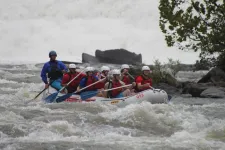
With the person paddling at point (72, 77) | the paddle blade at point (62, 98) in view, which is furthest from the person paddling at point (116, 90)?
the person paddling at point (72, 77)

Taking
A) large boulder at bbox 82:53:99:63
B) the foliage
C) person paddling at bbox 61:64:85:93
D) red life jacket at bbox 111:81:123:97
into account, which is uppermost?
the foliage

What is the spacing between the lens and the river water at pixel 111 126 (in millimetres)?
8914

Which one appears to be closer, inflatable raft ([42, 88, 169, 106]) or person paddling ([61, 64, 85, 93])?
inflatable raft ([42, 88, 169, 106])

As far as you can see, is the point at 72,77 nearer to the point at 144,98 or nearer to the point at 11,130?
the point at 144,98

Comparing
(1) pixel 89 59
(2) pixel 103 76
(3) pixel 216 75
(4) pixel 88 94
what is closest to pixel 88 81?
(4) pixel 88 94

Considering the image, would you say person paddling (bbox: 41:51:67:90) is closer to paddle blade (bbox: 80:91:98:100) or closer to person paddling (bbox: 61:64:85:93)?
person paddling (bbox: 61:64:85:93)

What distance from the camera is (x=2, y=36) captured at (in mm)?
37781

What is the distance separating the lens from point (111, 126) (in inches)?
411

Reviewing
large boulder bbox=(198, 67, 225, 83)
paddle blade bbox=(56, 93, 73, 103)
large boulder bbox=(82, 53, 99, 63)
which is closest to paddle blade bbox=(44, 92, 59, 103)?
paddle blade bbox=(56, 93, 73, 103)

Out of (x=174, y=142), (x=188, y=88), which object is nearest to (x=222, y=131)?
(x=174, y=142)

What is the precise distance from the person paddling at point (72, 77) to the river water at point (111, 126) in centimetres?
126

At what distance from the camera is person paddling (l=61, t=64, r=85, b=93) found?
14372 millimetres

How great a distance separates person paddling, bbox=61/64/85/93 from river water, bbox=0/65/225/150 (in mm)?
1264

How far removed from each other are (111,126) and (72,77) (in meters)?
4.27
